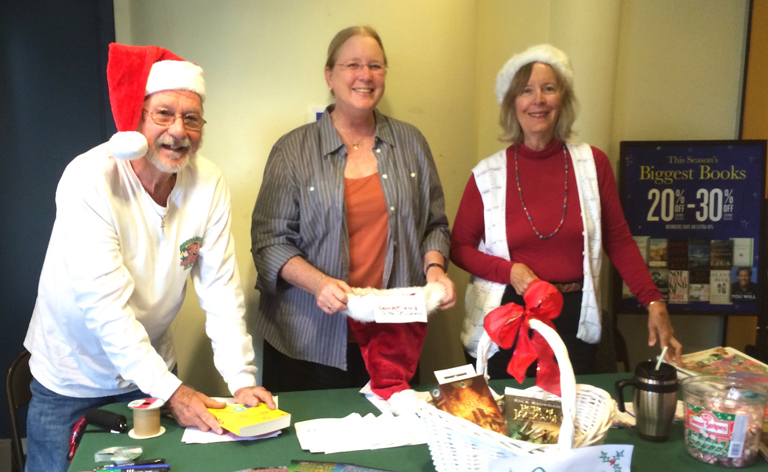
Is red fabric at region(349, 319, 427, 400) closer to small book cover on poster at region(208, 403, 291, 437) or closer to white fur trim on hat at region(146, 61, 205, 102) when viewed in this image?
small book cover on poster at region(208, 403, 291, 437)

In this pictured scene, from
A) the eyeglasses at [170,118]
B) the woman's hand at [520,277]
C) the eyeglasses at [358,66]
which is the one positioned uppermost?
the eyeglasses at [358,66]

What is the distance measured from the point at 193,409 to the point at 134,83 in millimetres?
912

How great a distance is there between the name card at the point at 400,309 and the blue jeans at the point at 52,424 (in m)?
0.75

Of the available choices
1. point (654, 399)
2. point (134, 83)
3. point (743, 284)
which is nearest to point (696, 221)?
point (743, 284)

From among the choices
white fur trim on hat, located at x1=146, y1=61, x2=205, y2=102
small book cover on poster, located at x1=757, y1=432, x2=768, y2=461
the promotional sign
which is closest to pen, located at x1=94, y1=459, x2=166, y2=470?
white fur trim on hat, located at x1=146, y1=61, x2=205, y2=102

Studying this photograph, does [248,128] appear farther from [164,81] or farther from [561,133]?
[561,133]

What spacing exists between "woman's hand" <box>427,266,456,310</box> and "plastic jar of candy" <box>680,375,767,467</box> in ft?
2.36

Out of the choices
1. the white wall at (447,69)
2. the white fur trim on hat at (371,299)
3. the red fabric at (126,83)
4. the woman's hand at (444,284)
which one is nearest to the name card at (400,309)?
the white fur trim on hat at (371,299)

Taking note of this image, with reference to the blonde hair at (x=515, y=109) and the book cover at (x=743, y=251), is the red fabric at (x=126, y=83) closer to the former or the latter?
the blonde hair at (x=515, y=109)

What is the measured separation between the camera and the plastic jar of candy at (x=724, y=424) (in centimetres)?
139

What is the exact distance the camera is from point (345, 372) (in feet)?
7.30

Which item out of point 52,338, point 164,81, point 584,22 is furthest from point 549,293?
point 584,22

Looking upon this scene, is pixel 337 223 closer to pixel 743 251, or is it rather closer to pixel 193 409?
pixel 193 409

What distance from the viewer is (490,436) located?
3.91 feet
